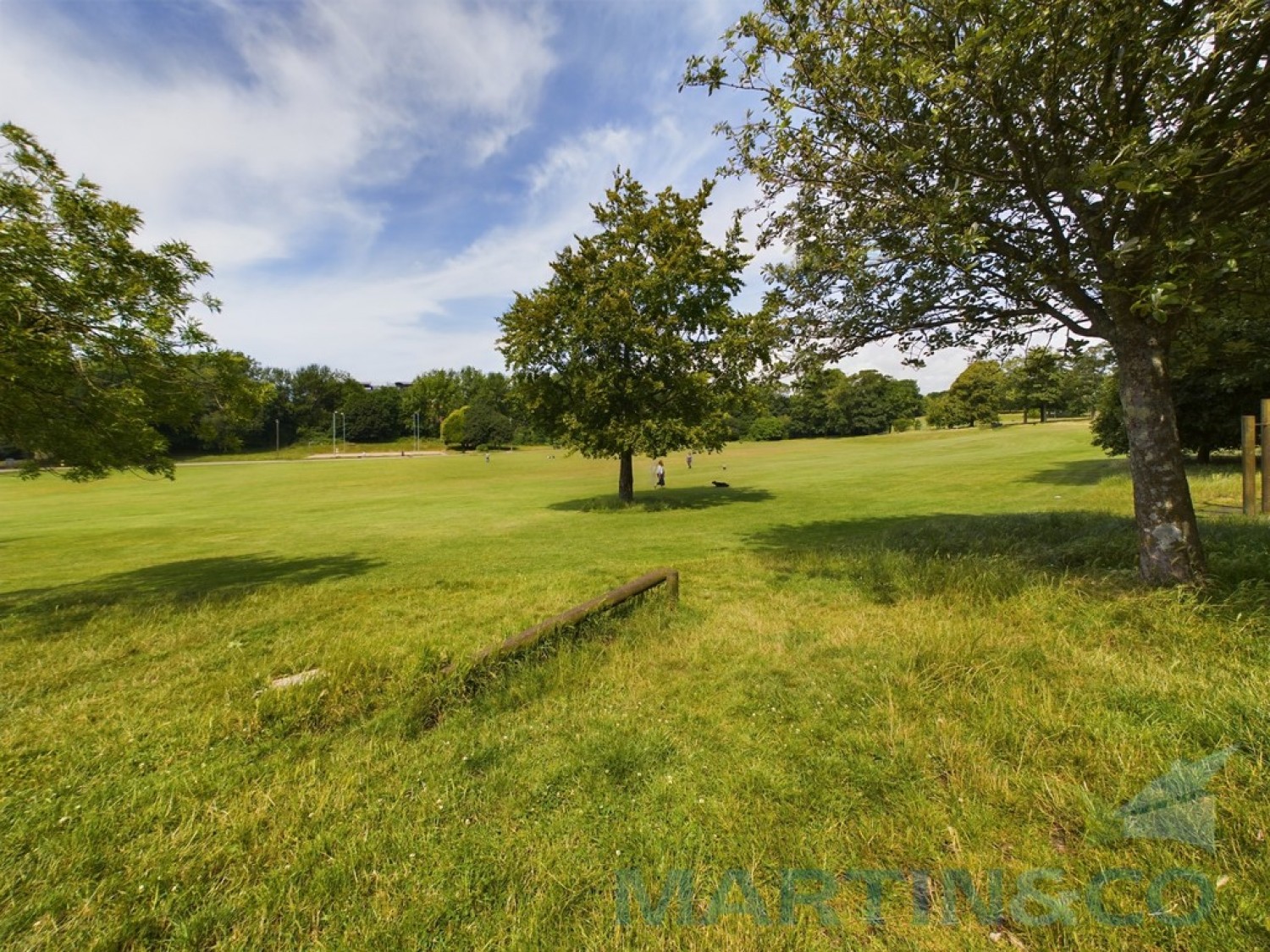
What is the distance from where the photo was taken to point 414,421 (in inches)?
4626

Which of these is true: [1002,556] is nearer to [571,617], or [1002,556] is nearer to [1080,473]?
[571,617]

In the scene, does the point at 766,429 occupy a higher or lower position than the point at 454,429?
lower

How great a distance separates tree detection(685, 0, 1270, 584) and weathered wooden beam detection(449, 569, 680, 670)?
4716mm

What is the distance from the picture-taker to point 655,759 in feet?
12.7

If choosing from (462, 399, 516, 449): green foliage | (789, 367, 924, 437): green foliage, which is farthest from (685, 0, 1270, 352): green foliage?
(462, 399, 516, 449): green foliage

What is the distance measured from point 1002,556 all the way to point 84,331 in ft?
44.7

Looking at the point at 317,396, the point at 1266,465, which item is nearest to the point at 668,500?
the point at 1266,465

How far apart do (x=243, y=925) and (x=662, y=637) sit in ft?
14.1

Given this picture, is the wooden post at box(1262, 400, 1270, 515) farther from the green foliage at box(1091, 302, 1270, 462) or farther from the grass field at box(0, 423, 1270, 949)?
the grass field at box(0, 423, 1270, 949)

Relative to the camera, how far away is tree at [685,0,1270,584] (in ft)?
15.1

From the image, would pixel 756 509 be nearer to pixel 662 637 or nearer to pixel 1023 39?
pixel 662 637

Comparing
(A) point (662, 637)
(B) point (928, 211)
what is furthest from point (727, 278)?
(A) point (662, 637)

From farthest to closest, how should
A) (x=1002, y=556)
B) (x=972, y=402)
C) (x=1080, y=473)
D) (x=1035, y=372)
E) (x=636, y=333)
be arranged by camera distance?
(x=972, y=402), (x=1080, y=473), (x=636, y=333), (x=1035, y=372), (x=1002, y=556)

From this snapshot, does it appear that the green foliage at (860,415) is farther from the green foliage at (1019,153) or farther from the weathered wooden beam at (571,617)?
the weathered wooden beam at (571,617)
